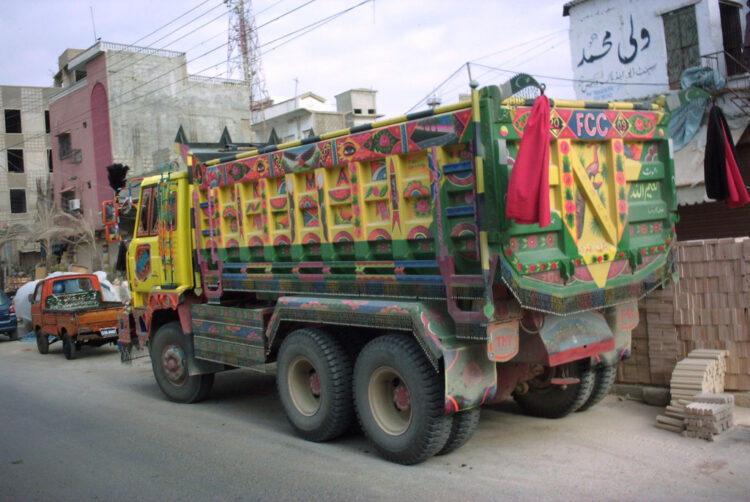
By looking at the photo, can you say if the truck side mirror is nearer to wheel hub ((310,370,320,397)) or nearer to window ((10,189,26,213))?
wheel hub ((310,370,320,397))

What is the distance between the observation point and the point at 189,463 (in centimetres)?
611

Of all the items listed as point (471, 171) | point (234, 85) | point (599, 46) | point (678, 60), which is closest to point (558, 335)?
point (471, 171)

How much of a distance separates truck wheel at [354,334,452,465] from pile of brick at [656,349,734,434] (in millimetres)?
2257

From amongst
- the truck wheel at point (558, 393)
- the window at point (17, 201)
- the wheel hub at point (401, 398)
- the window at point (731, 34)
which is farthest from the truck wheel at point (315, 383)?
the window at point (17, 201)

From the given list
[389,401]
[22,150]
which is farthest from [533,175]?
[22,150]

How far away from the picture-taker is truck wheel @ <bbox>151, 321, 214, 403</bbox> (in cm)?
870

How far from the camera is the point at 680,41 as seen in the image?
48.4 ft

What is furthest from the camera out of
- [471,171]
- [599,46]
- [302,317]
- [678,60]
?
[599,46]

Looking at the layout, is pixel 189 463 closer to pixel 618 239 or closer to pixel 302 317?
pixel 302 317

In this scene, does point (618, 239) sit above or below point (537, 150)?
below

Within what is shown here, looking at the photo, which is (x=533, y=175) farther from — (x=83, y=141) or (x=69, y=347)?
(x=83, y=141)

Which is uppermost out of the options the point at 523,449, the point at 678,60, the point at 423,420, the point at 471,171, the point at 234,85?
the point at 234,85

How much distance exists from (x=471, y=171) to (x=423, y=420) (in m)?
2.01

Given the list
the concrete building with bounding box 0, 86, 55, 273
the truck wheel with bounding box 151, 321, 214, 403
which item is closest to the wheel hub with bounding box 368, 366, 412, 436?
the truck wheel with bounding box 151, 321, 214, 403
